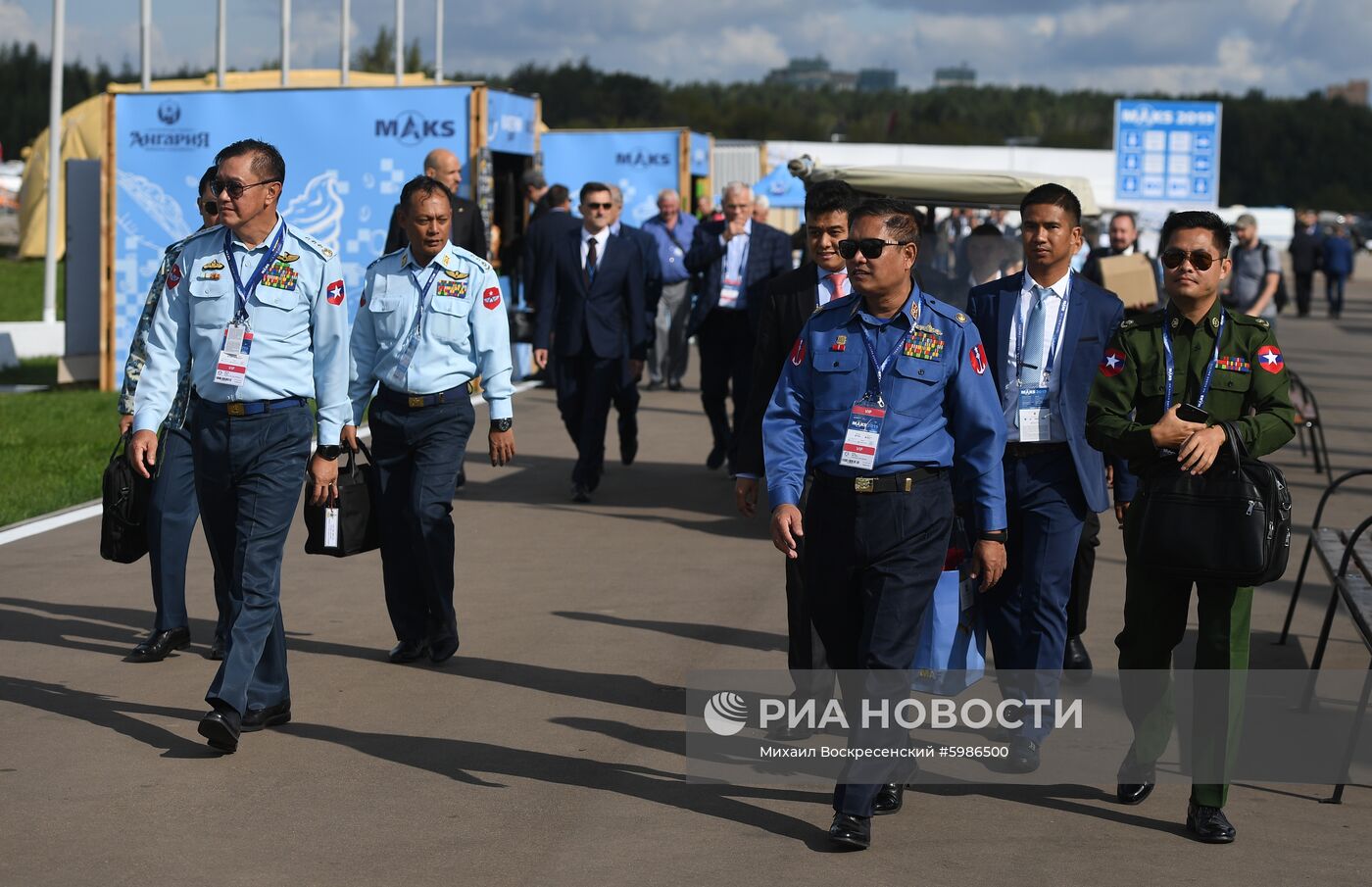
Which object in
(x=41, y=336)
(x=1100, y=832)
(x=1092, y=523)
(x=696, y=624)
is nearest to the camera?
(x=1100, y=832)

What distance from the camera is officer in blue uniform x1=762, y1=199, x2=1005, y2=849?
16.4 ft

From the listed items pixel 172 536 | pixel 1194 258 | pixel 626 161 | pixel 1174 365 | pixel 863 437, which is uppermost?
pixel 626 161

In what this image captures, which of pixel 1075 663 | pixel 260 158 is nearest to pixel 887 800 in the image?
pixel 1075 663

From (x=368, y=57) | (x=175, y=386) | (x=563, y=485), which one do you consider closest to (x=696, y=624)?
(x=175, y=386)

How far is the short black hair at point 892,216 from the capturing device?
5.07 m

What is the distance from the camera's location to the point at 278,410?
6023 mm

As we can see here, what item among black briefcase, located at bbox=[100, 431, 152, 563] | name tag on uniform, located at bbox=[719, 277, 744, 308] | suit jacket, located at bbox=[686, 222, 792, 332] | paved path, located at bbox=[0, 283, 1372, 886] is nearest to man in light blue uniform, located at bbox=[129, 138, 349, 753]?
paved path, located at bbox=[0, 283, 1372, 886]

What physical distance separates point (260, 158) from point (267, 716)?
6.47 ft

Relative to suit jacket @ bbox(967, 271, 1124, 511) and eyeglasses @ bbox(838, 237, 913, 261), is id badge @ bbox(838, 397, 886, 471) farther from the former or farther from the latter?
suit jacket @ bbox(967, 271, 1124, 511)

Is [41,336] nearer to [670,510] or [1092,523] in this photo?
[670,510]

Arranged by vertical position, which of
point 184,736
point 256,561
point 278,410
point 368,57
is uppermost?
point 368,57

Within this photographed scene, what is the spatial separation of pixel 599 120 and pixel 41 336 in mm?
102469

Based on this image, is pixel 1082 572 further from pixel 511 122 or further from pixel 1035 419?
pixel 511 122

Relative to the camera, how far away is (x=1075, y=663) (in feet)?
23.8
